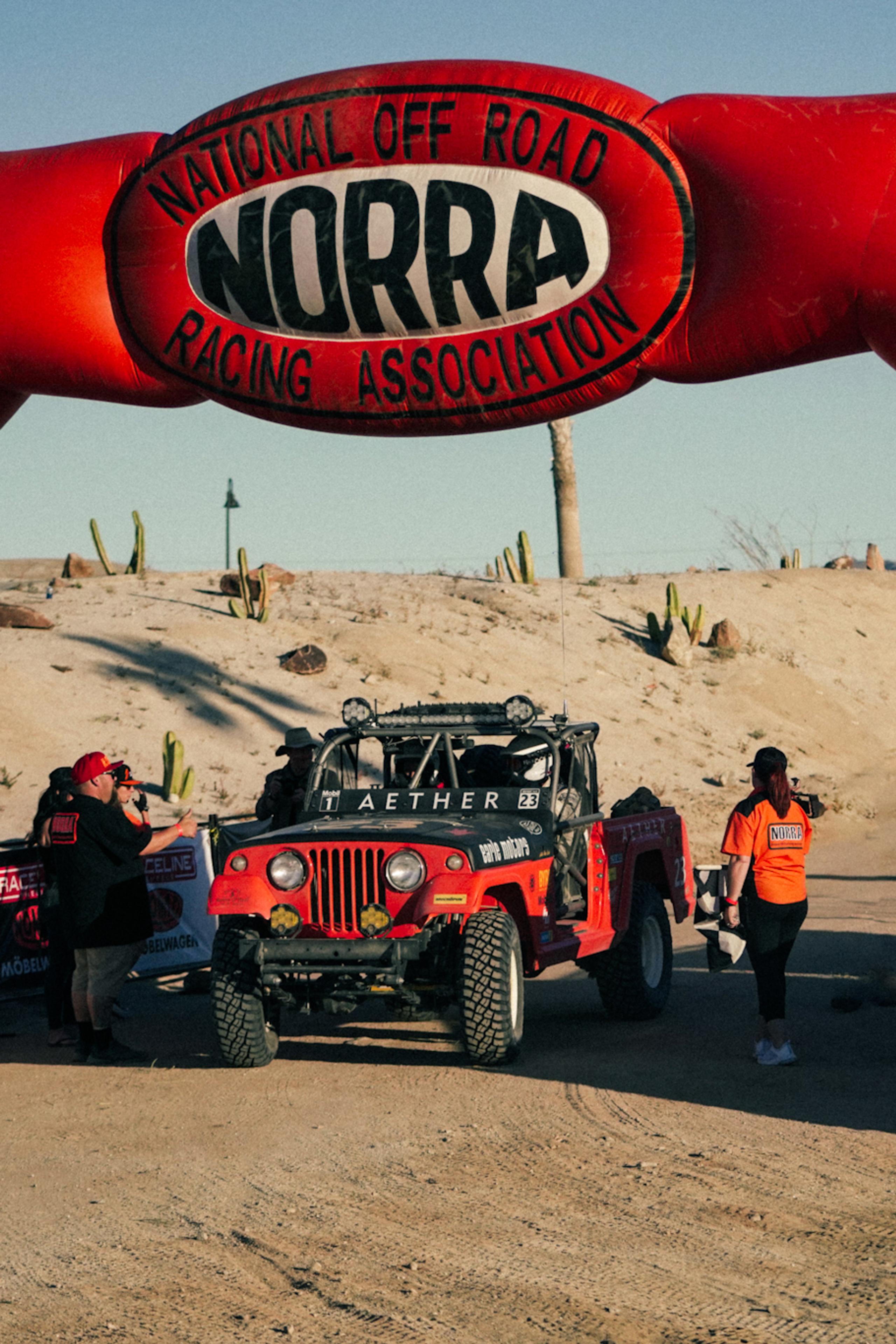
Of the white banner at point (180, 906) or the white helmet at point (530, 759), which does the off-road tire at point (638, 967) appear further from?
the white banner at point (180, 906)

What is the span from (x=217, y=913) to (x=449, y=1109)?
1.85 m

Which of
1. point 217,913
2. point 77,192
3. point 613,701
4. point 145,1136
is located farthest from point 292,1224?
point 613,701

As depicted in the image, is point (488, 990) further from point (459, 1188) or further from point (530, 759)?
point (530, 759)

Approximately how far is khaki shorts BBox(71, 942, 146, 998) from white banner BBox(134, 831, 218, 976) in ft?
6.72

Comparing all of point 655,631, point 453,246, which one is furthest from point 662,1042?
point 655,631

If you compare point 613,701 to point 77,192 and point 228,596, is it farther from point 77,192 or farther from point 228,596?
point 77,192

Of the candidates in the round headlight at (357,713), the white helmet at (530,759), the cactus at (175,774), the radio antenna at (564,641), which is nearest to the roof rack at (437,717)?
the round headlight at (357,713)

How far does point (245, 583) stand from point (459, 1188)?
24.7 m

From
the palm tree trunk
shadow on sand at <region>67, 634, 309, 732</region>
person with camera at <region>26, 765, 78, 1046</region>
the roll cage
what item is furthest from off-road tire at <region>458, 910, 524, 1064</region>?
the palm tree trunk

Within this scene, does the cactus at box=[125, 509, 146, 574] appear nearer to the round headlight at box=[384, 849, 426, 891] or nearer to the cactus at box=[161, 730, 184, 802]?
the cactus at box=[161, 730, 184, 802]

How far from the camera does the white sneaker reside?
27.6 ft

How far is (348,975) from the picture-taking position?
8484 mm

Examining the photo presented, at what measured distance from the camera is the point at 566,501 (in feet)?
121

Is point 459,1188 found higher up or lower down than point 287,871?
lower down
